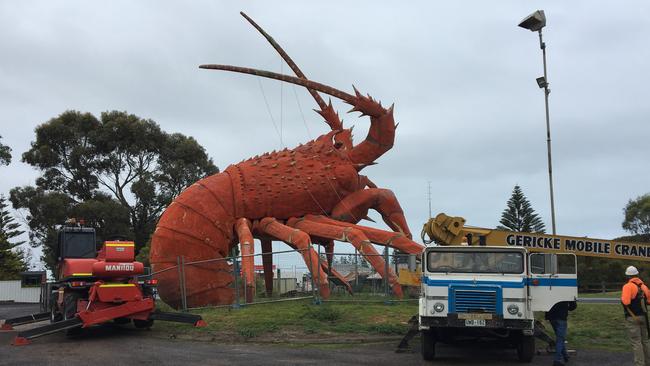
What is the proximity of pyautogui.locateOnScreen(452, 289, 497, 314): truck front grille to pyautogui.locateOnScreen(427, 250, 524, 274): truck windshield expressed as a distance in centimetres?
53

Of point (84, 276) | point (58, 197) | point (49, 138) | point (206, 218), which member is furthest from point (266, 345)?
point (49, 138)

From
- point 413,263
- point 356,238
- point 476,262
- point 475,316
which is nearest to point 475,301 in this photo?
point 475,316

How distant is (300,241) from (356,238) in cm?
176

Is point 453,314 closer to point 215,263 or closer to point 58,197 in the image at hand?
point 215,263

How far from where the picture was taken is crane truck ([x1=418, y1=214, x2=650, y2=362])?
1054 cm

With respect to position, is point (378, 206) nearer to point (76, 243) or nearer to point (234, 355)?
point (76, 243)

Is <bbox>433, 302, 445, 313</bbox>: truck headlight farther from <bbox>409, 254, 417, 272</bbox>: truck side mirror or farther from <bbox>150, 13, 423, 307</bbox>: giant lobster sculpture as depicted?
<bbox>150, 13, 423, 307</bbox>: giant lobster sculpture

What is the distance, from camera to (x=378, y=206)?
Answer: 70.6 feet

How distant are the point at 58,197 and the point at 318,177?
1147 inches

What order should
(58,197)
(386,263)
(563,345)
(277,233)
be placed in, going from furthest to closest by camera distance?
(58,197)
(277,233)
(386,263)
(563,345)

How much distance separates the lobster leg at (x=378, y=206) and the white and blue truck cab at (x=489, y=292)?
963 cm

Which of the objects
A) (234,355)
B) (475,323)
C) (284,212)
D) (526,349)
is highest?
(284,212)

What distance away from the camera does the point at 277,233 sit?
768 inches

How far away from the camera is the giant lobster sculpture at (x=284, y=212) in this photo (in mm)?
18844
